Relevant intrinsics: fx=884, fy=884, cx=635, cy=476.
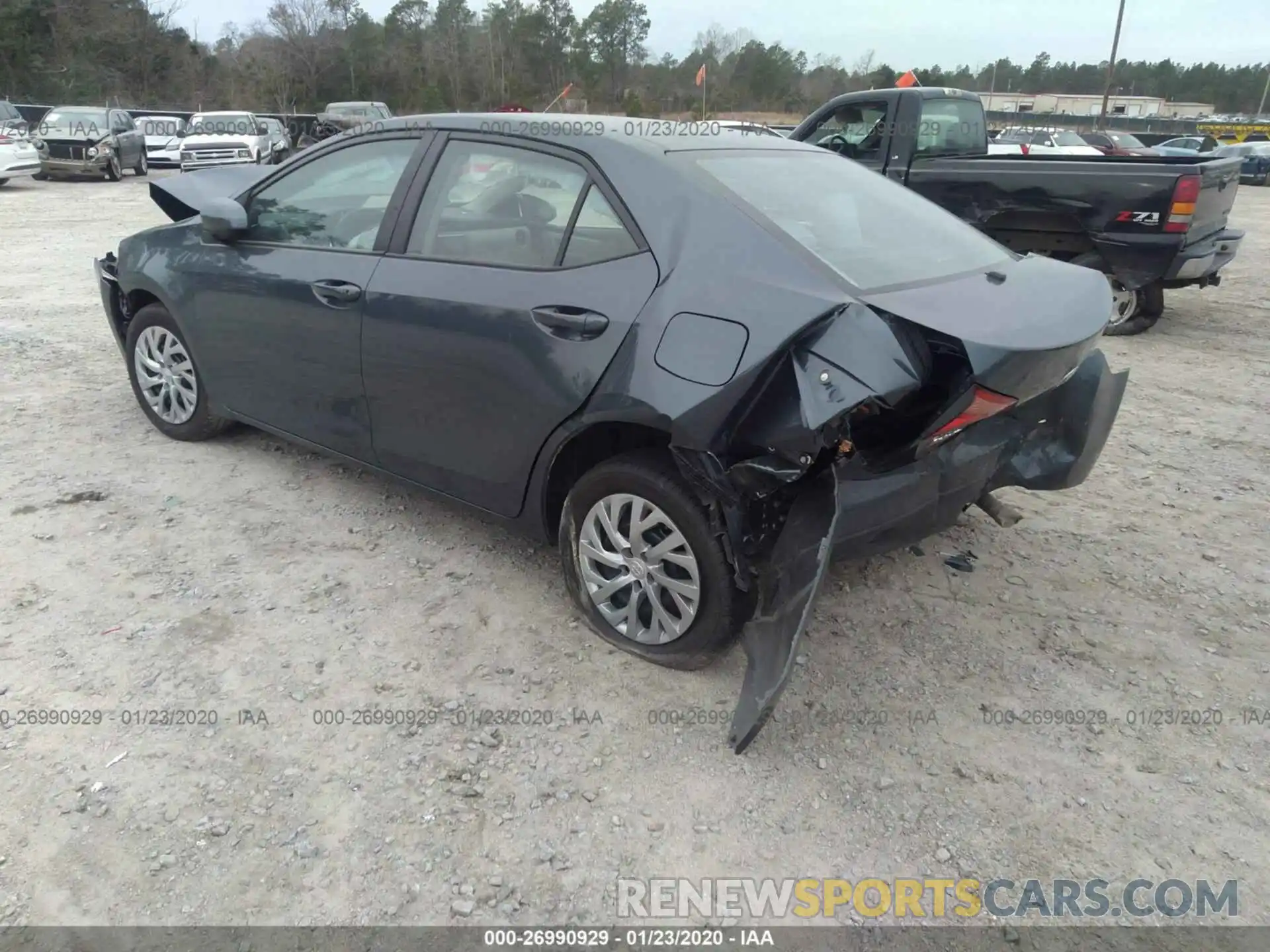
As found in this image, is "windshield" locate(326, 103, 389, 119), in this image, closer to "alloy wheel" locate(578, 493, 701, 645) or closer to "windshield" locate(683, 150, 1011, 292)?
"windshield" locate(683, 150, 1011, 292)

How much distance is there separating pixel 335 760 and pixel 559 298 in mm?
1603

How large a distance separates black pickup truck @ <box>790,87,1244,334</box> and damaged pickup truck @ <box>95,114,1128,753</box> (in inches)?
167

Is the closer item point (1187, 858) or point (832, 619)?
point (1187, 858)

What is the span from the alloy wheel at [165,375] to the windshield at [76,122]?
1876 cm

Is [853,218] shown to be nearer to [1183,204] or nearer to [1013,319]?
[1013,319]

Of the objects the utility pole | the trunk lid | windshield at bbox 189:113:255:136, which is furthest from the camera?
the utility pole

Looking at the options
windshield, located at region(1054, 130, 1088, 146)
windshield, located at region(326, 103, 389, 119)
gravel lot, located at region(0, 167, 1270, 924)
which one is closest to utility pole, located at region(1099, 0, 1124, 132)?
windshield, located at region(1054, 130, 1088, 146)

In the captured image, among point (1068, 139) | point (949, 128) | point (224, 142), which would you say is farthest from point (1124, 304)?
point (224, 142)

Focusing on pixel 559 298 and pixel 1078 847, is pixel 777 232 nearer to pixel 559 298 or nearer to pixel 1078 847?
pixel 559 298

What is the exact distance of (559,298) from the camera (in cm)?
296

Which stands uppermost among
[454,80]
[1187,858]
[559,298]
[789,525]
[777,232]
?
[454,80]

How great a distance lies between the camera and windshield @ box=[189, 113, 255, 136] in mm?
21078

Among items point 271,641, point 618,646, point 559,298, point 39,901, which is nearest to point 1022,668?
point 618,646

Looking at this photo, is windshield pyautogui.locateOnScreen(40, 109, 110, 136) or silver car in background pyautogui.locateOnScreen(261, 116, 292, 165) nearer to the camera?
windshield pyautogui.locateOnScreen(40, 109, 110, 136)
